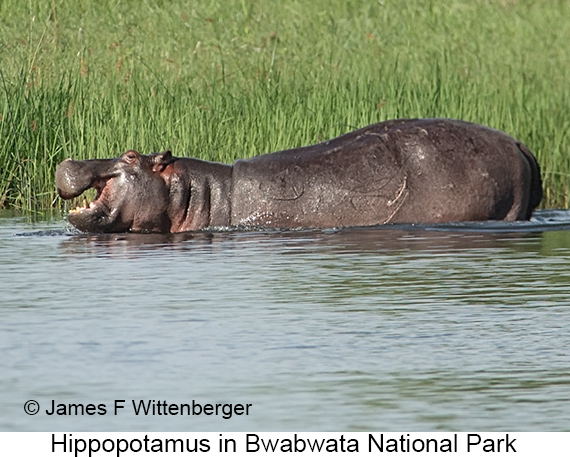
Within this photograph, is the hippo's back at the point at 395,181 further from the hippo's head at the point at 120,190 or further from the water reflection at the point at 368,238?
the hippo's head at the point at 120,190

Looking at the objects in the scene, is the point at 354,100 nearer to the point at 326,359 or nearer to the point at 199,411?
the point at 326,359

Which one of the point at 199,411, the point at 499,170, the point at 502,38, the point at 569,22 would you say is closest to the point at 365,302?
the point at 199,411

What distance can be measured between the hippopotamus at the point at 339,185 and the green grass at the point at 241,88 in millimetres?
1523

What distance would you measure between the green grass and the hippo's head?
4.92 ft

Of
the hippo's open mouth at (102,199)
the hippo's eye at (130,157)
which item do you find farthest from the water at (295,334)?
the hippo's eye at (130,157)

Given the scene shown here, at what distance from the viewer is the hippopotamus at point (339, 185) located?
8680 mm

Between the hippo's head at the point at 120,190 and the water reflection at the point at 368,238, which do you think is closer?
the water reflection at the point at 368,238

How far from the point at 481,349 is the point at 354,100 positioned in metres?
6.23

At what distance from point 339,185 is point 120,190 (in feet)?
4.42

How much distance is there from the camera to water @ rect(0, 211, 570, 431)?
153 inches

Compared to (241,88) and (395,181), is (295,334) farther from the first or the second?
(241,88)

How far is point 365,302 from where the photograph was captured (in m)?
5.65

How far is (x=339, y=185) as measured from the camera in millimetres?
8766

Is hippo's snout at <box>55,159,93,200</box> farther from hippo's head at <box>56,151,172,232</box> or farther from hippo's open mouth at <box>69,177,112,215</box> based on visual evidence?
hippo's open mouth at <box>69,177,112,215</box>
